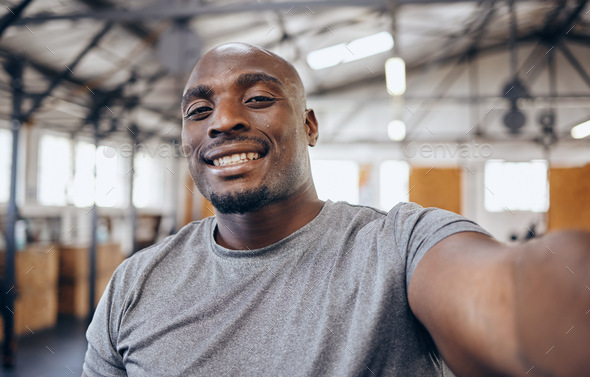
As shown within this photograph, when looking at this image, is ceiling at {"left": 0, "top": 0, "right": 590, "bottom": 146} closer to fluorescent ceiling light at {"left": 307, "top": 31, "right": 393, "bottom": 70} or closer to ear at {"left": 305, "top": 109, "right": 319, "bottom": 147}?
fluorescent ceiling light at {"left": 307, "top": 31, "right": 393, "bottom": 70}

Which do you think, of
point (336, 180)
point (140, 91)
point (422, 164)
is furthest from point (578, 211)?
point (140, 91)

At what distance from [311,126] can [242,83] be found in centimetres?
28

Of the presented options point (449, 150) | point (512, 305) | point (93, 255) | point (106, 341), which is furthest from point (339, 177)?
point (512, 305)

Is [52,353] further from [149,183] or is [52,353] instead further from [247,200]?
[149,183]

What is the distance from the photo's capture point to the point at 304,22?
661cm

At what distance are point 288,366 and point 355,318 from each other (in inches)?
6.0

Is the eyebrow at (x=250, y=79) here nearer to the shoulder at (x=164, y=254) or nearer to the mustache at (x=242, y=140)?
the mustache at (x=242, y=140)

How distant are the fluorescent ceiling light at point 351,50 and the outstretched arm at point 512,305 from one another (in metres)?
7.51

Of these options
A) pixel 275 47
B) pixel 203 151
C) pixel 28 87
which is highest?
pixel 275 47

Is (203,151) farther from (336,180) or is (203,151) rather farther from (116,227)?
(336,180)

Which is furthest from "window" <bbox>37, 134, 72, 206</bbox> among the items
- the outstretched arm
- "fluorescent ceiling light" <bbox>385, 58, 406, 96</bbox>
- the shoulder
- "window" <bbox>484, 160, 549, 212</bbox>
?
"window" <bbox>484, 160, 549, 212</bbox>

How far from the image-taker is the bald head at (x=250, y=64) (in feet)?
3.48

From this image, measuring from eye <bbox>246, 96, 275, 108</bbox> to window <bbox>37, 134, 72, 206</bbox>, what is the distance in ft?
23.9

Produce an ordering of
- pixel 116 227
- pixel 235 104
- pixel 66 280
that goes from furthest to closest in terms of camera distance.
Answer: pixel 116 227, pixel 66 280, pixel 235 104
